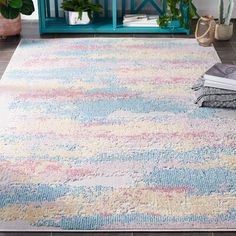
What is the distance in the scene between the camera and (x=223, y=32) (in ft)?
11.5

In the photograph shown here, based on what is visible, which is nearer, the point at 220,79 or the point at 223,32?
the point at 220,79

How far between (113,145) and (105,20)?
188 cm

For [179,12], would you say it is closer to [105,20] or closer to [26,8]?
[105,20]

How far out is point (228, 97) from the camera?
257 cm

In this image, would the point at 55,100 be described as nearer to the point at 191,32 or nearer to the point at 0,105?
the point at 0,105

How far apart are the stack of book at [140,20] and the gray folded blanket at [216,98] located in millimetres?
1246

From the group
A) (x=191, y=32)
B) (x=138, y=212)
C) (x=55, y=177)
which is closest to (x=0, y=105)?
(x=55, y=177)

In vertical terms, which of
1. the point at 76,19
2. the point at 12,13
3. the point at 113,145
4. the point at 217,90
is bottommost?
the point at 113,145

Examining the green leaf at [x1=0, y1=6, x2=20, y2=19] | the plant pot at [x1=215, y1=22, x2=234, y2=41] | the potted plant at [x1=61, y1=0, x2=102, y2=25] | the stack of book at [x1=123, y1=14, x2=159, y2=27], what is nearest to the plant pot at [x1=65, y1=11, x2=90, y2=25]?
the potted plant at [x1=61, y1=0, x2=102, y2=25]

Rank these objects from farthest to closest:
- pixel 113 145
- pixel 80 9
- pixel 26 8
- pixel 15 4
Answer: pixel 80 9 → pixel 26 8 → pixel 15 4 → pixel 113 145

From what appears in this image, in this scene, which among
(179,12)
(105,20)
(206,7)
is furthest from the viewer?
(206,7)

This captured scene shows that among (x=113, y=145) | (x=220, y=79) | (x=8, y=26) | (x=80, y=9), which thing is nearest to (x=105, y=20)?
(x=80, y=9)

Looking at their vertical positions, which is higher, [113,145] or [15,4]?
[15,4]

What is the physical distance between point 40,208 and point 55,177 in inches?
8.0
